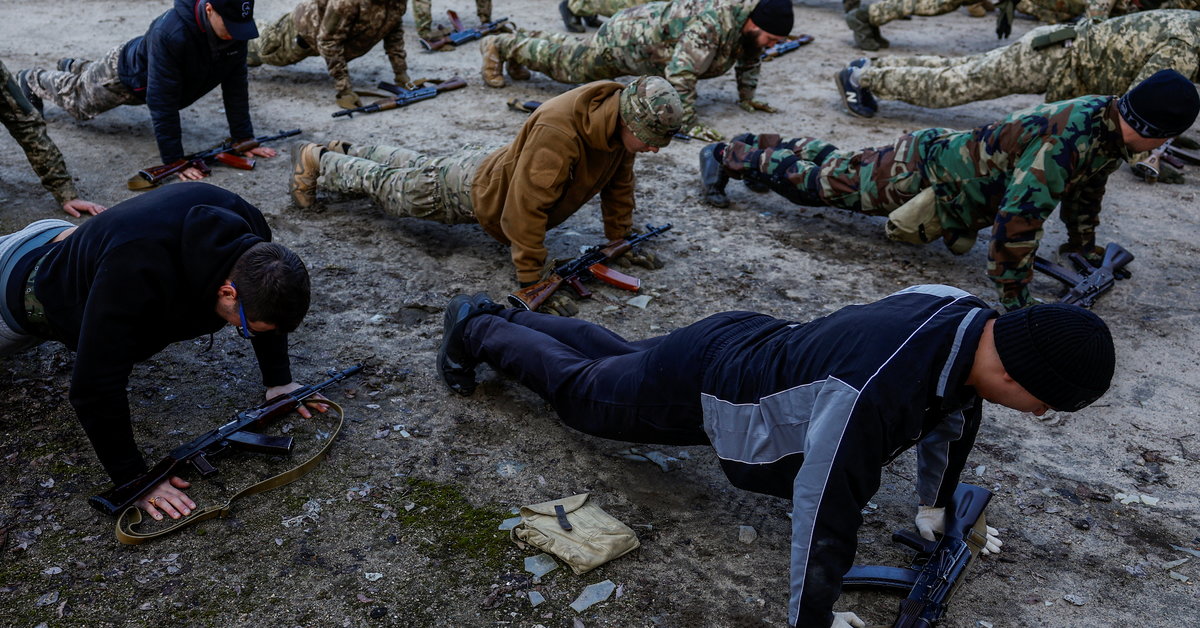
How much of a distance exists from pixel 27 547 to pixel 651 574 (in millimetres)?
2336

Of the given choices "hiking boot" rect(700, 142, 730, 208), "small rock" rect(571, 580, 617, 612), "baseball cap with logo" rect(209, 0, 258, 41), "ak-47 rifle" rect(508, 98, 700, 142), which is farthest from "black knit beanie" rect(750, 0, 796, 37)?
"small rock" rect(571, 580, 617, 612)

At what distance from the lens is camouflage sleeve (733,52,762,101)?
8438mm

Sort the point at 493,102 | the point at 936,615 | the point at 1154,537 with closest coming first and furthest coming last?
the point at 936,615 < the point at 1154,537 < the point at 493,102

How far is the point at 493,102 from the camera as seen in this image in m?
8.67

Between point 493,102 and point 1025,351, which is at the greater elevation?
point 1025,351

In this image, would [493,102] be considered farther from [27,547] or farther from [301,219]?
[27,547]

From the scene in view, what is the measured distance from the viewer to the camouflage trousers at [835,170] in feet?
18.7

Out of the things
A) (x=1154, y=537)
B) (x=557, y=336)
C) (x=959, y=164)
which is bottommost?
(x=1154, y=537)

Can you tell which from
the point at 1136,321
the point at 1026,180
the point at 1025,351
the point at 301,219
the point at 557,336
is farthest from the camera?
the point at 301,219

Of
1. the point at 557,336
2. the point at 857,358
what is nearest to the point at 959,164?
the point at 557,336

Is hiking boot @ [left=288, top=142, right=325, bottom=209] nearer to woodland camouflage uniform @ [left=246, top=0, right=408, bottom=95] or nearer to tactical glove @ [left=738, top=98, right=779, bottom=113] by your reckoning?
woodland camouflage uniform @ [left=246, top=0, right=408, bottom=95]

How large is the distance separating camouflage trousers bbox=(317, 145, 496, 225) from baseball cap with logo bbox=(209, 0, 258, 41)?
1.20 meters

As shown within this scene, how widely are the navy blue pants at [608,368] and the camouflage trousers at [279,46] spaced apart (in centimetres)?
578

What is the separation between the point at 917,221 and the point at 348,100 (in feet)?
18.2
